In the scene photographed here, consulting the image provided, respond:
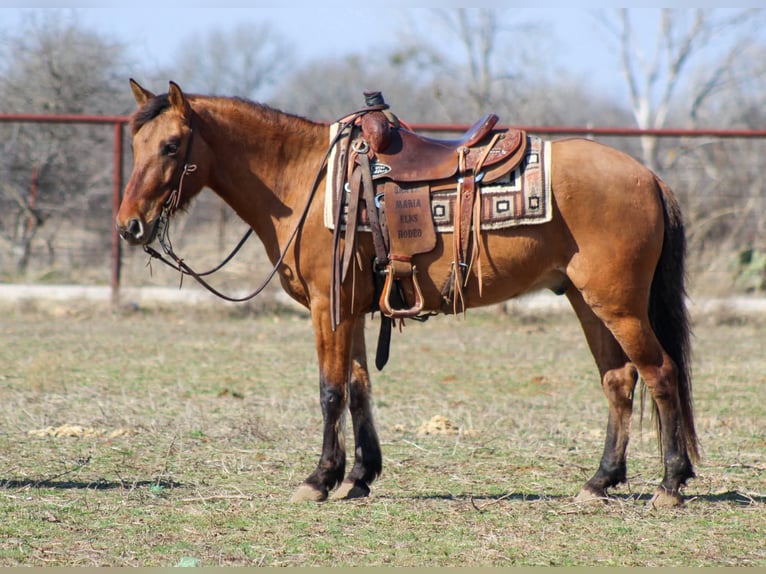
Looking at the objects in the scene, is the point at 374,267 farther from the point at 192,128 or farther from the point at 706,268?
the point at 706,268

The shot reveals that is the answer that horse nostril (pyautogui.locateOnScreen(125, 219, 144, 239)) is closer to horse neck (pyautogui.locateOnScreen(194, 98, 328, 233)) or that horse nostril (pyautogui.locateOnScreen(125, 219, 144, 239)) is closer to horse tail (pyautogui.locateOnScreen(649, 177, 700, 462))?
horse neck (pyautogui.locateOnScreen(194, 98, 328, 233))

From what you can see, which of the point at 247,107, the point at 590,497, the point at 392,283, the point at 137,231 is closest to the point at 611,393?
the point at 590,497

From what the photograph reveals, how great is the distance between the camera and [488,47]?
31641 mm

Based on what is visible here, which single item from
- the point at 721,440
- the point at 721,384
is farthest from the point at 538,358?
the point at 721,440

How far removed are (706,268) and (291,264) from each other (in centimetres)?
966

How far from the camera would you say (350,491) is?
17.4 feet

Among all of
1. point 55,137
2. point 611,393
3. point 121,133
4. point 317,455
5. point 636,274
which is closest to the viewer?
point 636,274

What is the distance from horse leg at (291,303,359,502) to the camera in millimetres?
5160

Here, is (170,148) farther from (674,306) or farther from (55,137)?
(55,137)

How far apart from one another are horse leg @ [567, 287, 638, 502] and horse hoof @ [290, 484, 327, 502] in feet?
4.56

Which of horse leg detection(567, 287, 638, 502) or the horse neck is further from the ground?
the horse neck

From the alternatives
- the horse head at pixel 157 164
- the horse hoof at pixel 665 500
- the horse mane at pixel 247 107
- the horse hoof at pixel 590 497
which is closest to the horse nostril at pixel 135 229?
the horse head at pixel 157 164

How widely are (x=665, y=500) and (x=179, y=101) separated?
3304 mm

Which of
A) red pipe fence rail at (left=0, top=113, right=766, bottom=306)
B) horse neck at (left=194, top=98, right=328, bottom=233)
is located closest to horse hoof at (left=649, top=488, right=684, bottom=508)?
horse neck at (left=194, top=98, right=328, bottom=233)
